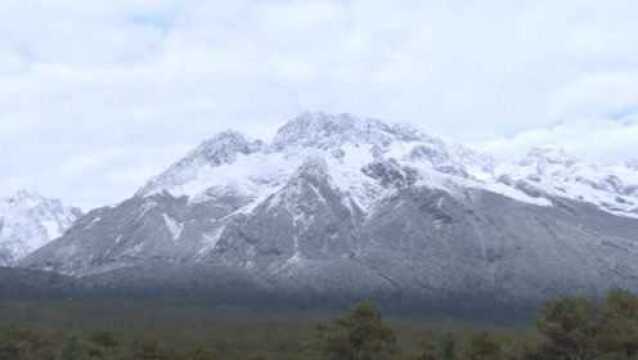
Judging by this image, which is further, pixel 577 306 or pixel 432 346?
pixel 432 346

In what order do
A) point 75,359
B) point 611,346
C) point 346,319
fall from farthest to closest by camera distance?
1. point 75,359
2. point 346,319
3. point 611,346

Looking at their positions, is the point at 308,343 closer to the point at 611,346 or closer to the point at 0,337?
the point at 611,346

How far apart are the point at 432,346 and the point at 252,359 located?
19225 millimetres

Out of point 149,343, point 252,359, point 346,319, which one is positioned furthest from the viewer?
point 252,359

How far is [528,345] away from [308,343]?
46.3 ft

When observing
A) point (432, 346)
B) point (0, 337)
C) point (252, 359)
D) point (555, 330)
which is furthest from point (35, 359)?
point (555, 330)

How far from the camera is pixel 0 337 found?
104375mm

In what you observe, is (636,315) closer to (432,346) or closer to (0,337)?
(432,346)

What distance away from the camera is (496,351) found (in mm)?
72562

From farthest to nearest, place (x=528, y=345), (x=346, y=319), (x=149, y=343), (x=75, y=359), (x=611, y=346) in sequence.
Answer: (x=75, y=359) → (x=149, y=343) → (x=528, y=345) → (x=346, y=319) → (x=611, y=346)

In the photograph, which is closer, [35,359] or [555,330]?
[555,330]

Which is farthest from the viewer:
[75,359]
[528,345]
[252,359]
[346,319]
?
[252,359]

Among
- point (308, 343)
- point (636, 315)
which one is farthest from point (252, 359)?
point (636, 315)

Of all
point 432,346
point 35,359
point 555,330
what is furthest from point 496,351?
point 35,359
